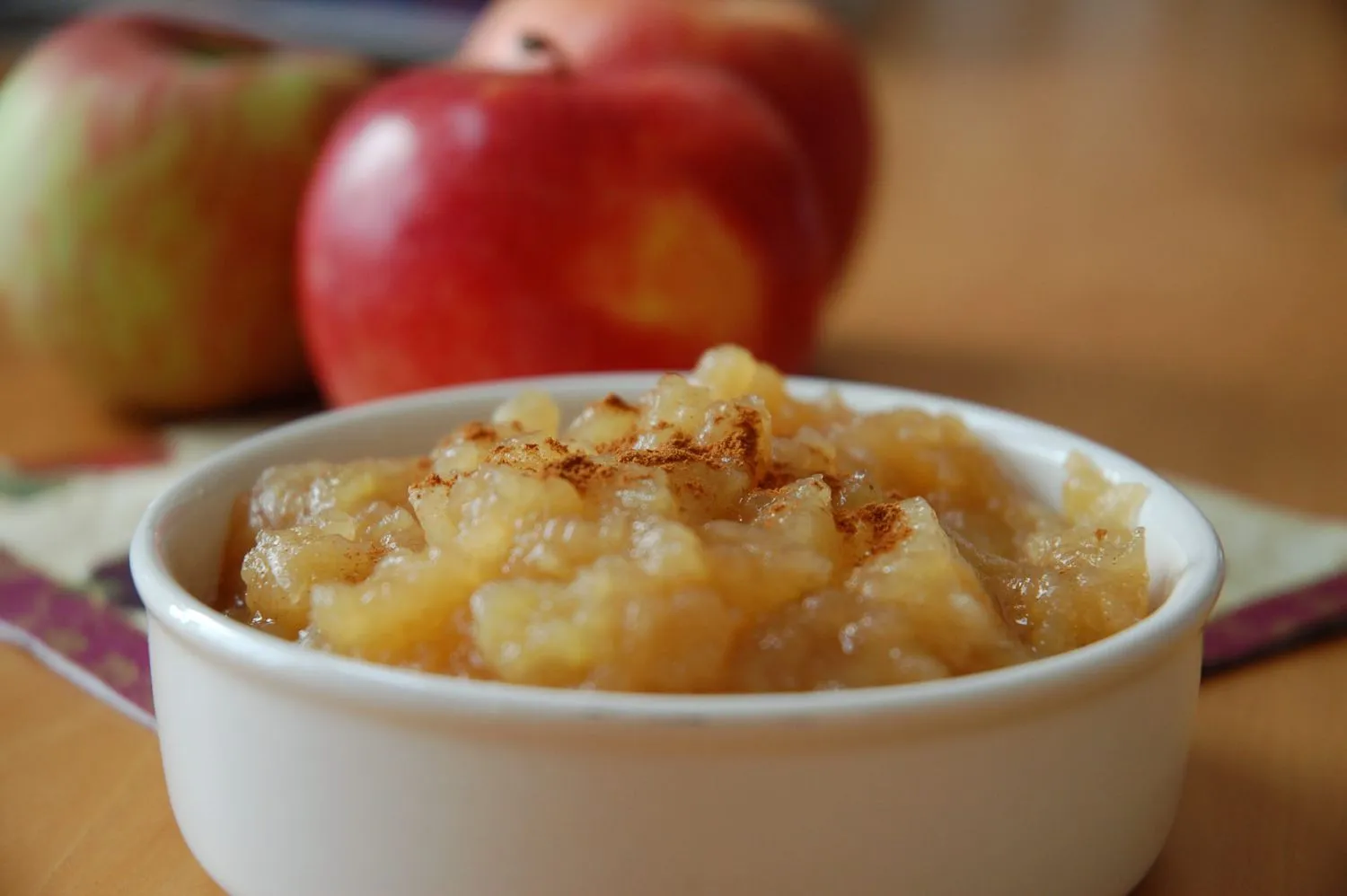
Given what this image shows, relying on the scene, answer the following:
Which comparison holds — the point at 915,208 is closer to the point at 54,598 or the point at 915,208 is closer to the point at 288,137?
the point at 288,137

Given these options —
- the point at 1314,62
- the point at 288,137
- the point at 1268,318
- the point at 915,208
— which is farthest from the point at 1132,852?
the point at 1314,62

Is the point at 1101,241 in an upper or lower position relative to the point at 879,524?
lower

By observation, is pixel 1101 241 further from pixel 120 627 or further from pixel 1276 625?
pixel 120 627

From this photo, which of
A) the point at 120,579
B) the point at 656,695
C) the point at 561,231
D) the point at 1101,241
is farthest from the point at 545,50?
the point at 1101,241

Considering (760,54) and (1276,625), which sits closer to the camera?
(1276,625)

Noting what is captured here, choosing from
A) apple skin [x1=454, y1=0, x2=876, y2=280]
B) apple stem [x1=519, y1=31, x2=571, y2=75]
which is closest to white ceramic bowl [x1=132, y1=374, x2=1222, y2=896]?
apple stem [x1=519, y1=31, x2=571, y2=75]

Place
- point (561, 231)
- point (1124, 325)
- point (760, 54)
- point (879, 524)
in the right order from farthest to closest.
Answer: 1. point (1124, 325)
2. point (760, 54)
3. point (561, 231)
4. point (879, 524)

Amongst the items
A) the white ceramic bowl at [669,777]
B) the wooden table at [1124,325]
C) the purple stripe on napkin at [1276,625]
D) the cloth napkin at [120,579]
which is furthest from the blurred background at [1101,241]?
the white ceramic bowl at [669,777]
